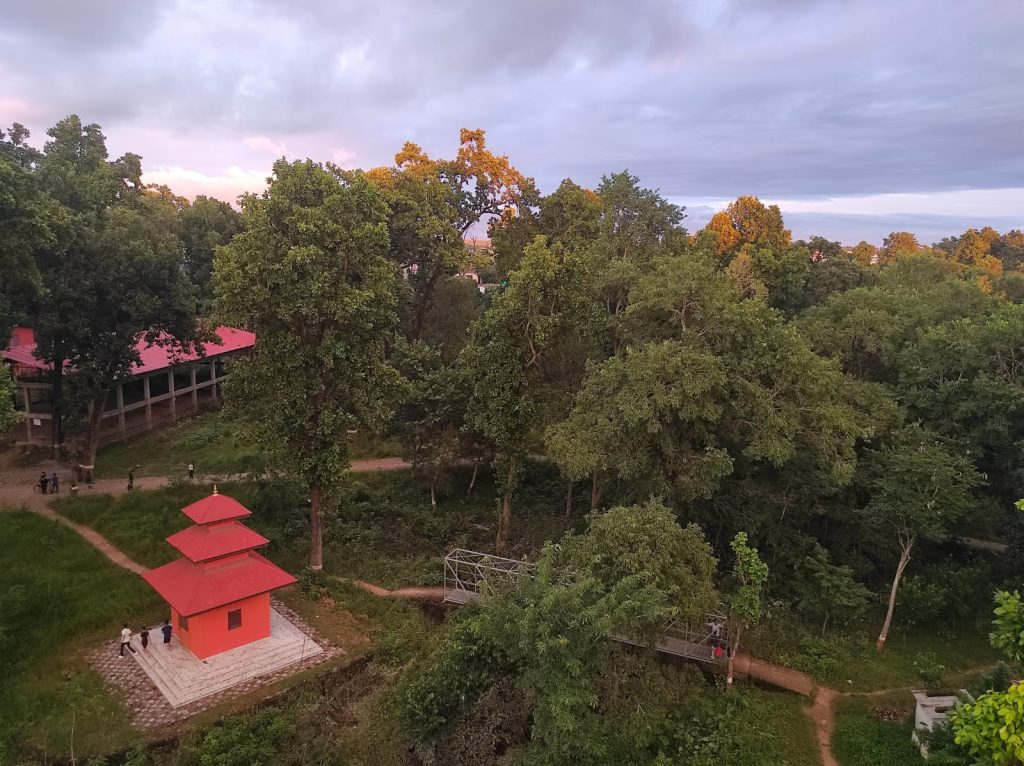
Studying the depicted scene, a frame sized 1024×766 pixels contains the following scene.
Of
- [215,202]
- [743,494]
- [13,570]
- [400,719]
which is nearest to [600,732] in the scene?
[400,719]

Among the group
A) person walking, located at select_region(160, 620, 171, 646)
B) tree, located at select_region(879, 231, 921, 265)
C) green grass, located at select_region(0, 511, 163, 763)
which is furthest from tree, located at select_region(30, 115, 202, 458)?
tree, located at select_region(879, 231, 921, 265)

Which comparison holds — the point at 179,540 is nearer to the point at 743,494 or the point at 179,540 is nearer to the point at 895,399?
the point at 743,494

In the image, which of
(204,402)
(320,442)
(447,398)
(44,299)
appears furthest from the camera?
(204,402)

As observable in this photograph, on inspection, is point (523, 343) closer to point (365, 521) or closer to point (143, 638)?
point (365, 521)

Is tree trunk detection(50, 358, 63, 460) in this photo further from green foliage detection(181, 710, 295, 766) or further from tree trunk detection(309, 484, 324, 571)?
green foliage detection(181, 710, 295, 766)

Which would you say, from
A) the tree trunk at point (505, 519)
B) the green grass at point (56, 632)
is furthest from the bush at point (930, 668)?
the green grass at point (56, 632)

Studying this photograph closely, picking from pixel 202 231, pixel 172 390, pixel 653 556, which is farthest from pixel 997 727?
pixel 202 231
